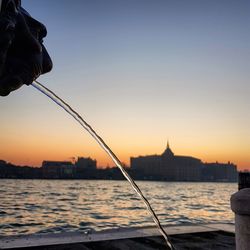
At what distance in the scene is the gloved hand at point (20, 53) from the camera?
198cm

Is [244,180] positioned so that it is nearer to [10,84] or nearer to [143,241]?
[10,84]

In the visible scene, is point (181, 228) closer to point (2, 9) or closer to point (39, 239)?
point (39, 239)

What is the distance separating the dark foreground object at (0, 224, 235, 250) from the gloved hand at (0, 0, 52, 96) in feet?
16.5

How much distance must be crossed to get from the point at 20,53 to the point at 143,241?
6.16 meters

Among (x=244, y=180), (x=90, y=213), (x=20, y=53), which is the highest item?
(x=20, y=53)

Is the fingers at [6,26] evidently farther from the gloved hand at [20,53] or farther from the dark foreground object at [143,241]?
the dark foreground object at [143,241]

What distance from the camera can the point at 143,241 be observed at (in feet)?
24.0

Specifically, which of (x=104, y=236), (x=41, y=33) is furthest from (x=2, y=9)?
(x=104, y=236)

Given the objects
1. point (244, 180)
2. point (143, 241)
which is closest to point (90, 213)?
point (143, 241)

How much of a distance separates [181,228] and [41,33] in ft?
27.3

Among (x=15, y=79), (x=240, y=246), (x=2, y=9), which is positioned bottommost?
(x=240, y=246)

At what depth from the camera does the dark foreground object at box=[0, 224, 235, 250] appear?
21.6ft

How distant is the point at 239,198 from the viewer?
3.58 metres

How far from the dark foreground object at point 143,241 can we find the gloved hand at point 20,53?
5036 mm
